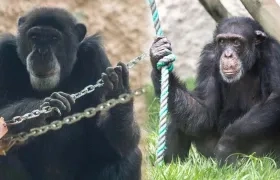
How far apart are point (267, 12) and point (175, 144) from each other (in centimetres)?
128

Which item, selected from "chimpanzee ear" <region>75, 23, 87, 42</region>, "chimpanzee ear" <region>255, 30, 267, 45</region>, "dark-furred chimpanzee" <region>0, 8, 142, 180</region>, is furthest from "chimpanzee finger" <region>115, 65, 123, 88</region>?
"chimpanzee ear" <region>255, 30, 267, 45</region>

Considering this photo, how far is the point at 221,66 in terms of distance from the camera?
5645 mm

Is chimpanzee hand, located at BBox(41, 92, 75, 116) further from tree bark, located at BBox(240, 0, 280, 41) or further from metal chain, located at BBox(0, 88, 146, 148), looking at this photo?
tree bark, located at BBox(240, 0, 280, 41)

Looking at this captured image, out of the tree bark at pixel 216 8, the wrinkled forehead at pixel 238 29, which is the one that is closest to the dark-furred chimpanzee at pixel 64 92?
the wrinkled forehead at pixel 238 29

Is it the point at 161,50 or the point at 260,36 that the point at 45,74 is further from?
the point at 260,36

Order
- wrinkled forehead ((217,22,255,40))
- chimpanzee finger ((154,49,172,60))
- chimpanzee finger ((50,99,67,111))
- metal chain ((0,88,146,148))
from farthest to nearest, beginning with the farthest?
1. wrinkled forehead ((217,22,255,40))
2. chimpanzee finger ((154,49,172,60))
3. chimpanzee finger ((50,99,67,111))
4. metal chain ((0,88,146,148))

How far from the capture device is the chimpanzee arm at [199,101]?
5.61 metres

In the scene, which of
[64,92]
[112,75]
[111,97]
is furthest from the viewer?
[64,92]

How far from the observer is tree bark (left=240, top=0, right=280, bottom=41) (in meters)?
5.26

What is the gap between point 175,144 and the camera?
5.71m

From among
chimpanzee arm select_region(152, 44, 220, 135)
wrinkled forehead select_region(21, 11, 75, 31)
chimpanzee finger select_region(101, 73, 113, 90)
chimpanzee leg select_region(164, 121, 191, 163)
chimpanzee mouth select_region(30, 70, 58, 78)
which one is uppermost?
wrinkled forehead select_region(21, 11, 75, 31)

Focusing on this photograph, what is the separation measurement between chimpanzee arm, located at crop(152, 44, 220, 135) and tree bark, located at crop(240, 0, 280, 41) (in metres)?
0.64

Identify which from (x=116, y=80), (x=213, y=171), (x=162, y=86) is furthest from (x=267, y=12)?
(x=116, y=80)

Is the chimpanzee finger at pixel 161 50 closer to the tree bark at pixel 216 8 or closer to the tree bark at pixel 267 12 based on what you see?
the tree bark at pixel 267 12
